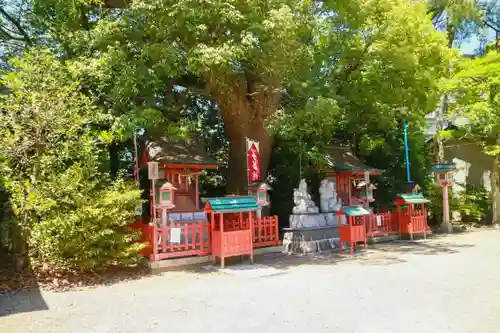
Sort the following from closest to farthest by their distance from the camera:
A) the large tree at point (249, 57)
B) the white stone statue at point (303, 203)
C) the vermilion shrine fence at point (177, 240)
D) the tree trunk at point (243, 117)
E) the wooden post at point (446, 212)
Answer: the vermilion shrine fence at point (177, 240) < the large tree at point (249, 57) < the white stone statue at point (303, 203) < the tree trunk at point (243, 117) < the wooden post at point (446, 212)

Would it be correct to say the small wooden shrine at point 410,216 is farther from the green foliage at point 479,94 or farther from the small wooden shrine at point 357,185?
the green foliage at point 479,94

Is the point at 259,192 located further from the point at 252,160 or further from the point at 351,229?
the point at 351,229

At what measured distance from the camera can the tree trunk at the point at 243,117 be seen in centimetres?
1378

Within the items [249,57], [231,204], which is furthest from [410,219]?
[249,57]

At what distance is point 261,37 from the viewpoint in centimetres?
1116

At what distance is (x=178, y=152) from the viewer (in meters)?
12.3

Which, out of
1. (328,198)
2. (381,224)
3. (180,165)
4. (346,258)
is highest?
(180,165)

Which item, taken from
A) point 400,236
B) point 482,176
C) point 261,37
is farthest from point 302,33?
point 482,176

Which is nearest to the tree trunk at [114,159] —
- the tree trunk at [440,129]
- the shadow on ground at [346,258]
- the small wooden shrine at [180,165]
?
the small wooden shrine at [180,165]

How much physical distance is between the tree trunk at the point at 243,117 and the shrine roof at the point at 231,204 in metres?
2.95

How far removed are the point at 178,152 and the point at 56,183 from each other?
3.97 meters

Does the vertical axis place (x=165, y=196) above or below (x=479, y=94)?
below

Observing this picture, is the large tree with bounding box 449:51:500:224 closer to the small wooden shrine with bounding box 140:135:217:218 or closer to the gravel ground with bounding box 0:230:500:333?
the gravel ground with bounding box 0:230:500:333

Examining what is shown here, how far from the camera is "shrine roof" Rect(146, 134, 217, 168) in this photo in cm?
1181
